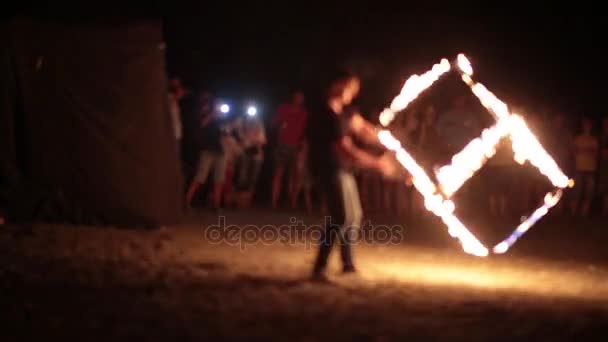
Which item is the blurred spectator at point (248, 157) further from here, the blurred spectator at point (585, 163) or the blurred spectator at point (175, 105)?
the blurred spectator at point (585, 163)

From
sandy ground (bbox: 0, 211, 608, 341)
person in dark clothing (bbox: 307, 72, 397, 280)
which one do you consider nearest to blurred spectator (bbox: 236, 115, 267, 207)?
sandy ground (bbox: 0, 211, 608, 341)

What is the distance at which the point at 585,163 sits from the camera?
17109 mm

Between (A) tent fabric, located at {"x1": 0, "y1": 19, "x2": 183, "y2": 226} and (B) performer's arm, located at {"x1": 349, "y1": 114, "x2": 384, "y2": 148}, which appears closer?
(B) performer's arm, located at {"x1": 349, "y1": 114, "x2": 384, "y2": 148}

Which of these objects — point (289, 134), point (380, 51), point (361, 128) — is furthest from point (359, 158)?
point (380, 51)

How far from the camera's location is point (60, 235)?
464 inches

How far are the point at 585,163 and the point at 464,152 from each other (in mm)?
5268

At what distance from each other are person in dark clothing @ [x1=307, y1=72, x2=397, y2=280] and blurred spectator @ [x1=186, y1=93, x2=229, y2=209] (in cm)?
598

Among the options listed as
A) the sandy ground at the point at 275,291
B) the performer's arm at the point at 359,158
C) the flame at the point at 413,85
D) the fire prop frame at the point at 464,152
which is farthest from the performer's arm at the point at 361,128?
the sandy ground at the point at 275,291

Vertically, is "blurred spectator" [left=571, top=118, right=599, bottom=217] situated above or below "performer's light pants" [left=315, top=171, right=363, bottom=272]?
above

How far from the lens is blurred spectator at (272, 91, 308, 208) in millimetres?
16172

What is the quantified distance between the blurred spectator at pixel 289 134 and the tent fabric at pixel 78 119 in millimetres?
3768

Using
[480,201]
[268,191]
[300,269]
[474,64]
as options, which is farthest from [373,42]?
[300,269]

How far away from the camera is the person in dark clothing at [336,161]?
30.1 feet

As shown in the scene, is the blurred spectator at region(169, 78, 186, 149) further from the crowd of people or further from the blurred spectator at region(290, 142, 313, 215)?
the blurred spectator at region(290, 142, 313, 215)
